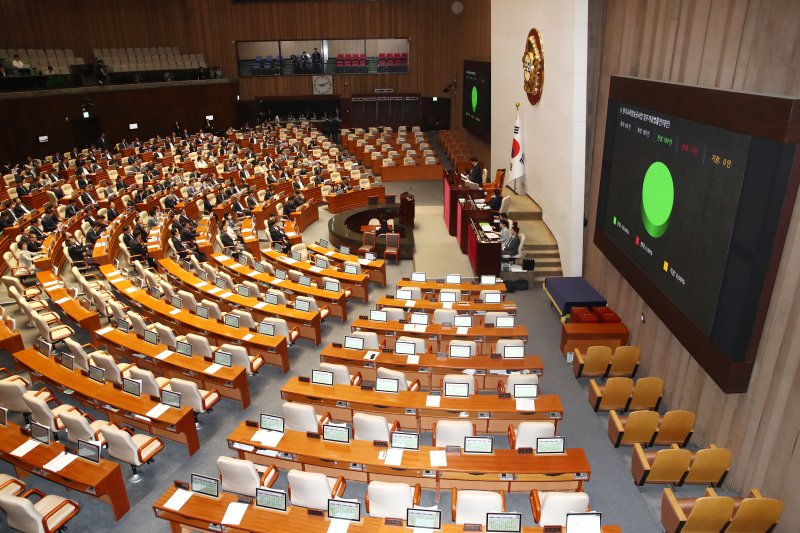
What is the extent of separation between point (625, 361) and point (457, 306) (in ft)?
11.7

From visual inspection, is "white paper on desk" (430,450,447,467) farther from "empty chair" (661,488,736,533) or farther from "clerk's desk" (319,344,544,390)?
"empty chair" (661,488,736,533)

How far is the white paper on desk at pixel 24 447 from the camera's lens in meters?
7.26

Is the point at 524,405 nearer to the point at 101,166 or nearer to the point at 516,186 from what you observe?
the point at 516,186

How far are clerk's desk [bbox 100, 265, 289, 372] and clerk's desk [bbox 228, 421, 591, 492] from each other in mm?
2803

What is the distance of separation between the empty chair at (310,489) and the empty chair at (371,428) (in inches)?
40.3

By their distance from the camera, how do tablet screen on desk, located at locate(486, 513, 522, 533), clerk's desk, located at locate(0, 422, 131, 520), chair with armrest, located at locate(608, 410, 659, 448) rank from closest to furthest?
tablet screen on desk, located at locate(486, 513, 522, 533) < clerk's desk, located at locate(0, 422, 131, 520) < chair with armrest, located at locate(608, 410, 659, 448)

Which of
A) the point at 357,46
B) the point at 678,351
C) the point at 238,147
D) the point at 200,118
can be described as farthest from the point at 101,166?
the point at 678,351

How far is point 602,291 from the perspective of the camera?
40.9ft

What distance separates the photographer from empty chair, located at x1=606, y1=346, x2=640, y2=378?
9.72 m

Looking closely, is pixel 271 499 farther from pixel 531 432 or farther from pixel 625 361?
pixel 625 361

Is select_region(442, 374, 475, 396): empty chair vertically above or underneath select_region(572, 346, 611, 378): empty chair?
above

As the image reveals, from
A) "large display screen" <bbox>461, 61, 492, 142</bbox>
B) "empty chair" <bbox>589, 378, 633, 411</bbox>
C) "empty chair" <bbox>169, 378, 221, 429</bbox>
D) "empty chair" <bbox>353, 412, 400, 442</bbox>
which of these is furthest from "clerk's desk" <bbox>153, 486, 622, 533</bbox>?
"large display screen" <bbox>461, 61, 492, 142</bbox>

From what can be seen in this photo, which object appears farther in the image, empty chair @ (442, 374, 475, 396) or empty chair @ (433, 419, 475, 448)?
empty chair @ (442, 374, 475, 396)

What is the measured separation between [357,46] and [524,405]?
1389 inches
